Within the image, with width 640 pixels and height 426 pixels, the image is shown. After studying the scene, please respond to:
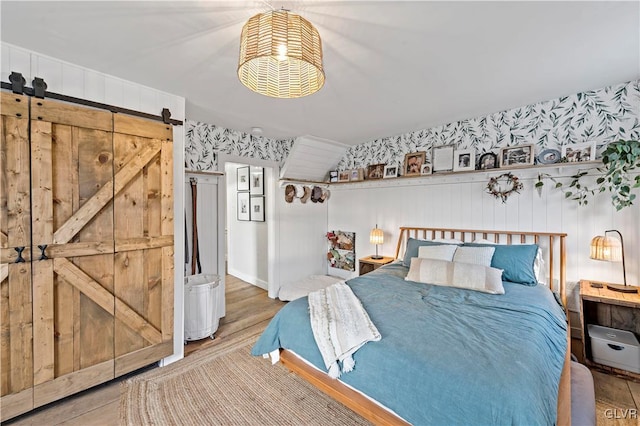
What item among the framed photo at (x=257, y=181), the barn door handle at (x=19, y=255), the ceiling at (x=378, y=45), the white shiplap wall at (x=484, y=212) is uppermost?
the ceiling at (x=378, y=45)

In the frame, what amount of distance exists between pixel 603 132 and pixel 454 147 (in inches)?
51.9

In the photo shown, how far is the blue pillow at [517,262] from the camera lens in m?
2.54

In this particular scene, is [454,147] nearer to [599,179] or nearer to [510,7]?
[599,179]

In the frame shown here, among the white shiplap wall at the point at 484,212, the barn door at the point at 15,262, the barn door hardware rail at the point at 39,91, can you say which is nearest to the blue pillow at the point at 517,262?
the white shiplap wall at the point at 484,212

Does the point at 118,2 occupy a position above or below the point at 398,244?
above

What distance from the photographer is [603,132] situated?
255 centimetres

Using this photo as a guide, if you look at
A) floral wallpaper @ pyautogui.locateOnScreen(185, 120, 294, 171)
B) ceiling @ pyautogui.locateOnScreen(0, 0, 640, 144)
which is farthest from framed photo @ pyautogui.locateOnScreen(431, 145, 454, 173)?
floral wallpaper @ pyautogui.locateOnScreen(185, 120, 294, 171)

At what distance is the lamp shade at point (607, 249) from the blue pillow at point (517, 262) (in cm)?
42

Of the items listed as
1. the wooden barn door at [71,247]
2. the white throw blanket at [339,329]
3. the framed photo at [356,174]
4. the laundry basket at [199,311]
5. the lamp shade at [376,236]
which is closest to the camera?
the white throw blanket at [339,329]

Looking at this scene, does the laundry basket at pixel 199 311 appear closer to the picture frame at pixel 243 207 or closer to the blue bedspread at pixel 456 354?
the blue bedspread at pixel 456 354

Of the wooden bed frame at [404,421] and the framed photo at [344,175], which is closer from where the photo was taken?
the wooden bed frame at [404,421]

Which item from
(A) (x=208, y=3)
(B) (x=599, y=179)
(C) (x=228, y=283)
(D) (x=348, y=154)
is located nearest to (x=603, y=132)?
(B) (x=599, y=179)

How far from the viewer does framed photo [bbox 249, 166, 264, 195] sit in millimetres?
4606

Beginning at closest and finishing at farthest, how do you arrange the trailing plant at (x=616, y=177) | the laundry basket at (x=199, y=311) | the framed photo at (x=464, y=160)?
the trailing plant at (x=616, y=177) → the laundry basket at (x=199, y=311) → the framed photo at (x=464, y=160)
